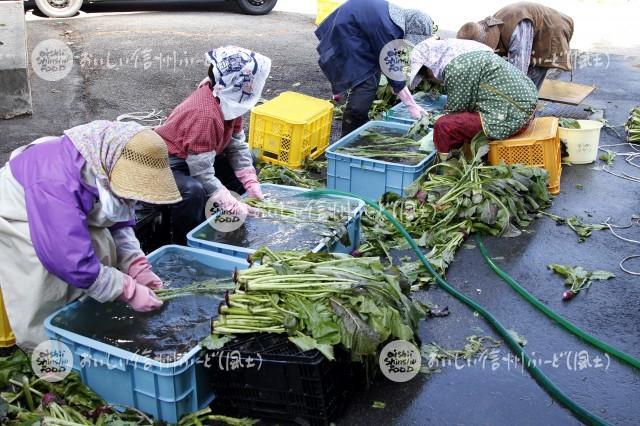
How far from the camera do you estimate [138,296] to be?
3.40 m

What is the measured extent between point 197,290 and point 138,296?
35 cm

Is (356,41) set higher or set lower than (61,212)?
higher

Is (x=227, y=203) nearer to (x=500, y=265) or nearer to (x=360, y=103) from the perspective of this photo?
(x=500, y=265)

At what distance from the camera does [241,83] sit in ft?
13.8

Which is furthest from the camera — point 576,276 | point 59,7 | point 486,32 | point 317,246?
point 59,7

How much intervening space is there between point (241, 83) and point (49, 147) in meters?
1.38

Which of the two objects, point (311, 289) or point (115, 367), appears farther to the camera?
point (311, 289)

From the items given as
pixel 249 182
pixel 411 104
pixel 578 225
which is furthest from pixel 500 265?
pixel 411 104

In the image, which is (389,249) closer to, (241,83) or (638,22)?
(241,83)

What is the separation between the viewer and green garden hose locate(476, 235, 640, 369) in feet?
12.7

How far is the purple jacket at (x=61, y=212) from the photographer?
3035mm

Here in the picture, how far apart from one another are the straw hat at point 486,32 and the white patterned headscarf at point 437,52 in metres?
0.61

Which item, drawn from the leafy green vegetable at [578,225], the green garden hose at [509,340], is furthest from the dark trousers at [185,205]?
the leafy green vegetable at [578,225]

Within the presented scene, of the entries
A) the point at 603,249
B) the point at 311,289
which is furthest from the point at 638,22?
the point at 311,289
